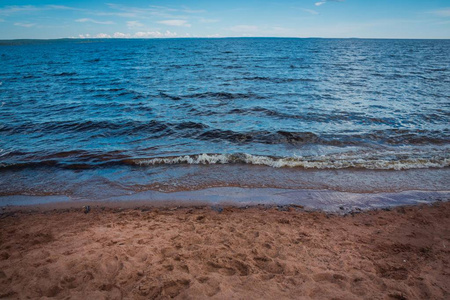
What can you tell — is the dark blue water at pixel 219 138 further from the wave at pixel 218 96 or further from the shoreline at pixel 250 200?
the shoreline at pixel 250 200

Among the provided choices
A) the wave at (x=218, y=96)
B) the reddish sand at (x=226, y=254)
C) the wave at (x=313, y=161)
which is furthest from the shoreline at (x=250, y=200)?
the wave at (x=218, y=96)

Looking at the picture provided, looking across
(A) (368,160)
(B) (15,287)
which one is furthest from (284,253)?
(A) (368,160)

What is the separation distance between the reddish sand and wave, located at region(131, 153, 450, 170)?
2.43 metres

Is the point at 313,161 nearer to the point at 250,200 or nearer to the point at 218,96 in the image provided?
the point at 250,200

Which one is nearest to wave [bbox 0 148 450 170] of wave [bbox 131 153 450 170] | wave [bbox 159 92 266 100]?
wave [bbox 131 153 450 170]

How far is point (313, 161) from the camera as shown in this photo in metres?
8.49

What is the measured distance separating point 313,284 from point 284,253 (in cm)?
76

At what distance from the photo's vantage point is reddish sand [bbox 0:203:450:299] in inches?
138

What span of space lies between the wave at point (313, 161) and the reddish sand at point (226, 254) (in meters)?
2.43

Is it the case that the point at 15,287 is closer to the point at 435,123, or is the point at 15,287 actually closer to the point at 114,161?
the point at 114,161

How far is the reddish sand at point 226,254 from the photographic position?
3512mm

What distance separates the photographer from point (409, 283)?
3.65 metres

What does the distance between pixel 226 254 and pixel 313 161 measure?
17.9 ft

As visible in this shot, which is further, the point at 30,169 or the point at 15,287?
the point at 30,169
